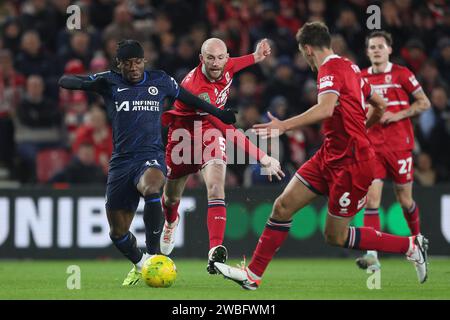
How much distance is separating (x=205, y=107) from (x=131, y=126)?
731 mm

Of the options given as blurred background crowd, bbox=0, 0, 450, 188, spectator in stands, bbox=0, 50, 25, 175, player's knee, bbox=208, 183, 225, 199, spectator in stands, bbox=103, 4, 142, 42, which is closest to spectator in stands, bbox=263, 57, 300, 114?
blurred background crowd, bbox=0, 0, 450, 188

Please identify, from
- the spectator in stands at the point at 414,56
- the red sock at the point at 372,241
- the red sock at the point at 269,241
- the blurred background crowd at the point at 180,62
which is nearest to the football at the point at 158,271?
the red sock at the point at 269,241

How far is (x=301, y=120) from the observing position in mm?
7699

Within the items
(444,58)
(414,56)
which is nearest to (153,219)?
(414,56)

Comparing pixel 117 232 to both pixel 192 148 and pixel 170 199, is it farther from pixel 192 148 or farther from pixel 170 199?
pixel 170 199

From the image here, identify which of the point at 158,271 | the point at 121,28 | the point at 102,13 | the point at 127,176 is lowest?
the point at 158,271

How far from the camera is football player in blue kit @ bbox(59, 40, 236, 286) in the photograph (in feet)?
29.5

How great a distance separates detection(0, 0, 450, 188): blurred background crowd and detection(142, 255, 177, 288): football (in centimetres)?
573

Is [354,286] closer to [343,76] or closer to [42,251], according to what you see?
[343,76]

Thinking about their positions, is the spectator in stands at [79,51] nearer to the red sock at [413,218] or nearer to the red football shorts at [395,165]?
the red football shorts at [395,165]

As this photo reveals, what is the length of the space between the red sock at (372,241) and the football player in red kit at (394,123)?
2.58 meters

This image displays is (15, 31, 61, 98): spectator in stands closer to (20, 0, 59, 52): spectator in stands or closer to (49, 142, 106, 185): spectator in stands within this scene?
(20, 0, 59, 52): spectator in stands

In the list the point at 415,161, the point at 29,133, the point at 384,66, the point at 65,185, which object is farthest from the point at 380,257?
the point at 29,133

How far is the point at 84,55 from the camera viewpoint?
A: 51.6 feet
